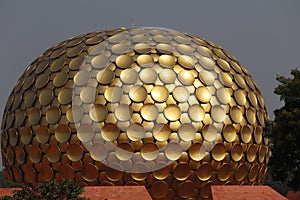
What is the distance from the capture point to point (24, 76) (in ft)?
63.2

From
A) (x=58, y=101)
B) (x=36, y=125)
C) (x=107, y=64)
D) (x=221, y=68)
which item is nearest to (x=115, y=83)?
(x=107, y=64)

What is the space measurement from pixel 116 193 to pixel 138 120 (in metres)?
2.60

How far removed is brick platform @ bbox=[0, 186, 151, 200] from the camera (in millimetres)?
13891

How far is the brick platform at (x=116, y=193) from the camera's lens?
13.9 metres

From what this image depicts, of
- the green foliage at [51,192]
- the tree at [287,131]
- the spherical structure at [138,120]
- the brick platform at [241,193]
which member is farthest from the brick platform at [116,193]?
the tree at [287,131]

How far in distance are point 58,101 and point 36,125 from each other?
1.20m

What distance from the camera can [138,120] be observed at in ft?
50.8

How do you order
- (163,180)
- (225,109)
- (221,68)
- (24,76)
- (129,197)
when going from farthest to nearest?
(24,76), (221,68), (225,109), (163,180), (129,197)

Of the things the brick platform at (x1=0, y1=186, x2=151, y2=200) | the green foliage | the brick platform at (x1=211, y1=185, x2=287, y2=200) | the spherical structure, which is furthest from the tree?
the green foliage

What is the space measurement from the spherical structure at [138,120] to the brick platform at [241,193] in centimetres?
120

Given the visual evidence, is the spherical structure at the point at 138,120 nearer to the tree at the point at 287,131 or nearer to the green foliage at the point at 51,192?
the tree at the point at 287,131

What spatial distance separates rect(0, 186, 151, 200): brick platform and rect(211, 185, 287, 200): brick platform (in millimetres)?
2180

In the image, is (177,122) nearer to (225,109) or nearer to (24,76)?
(225,109)

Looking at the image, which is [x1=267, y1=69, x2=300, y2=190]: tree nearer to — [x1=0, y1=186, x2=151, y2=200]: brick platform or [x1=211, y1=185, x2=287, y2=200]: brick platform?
[x1=211, y1=185, x2=287, y2=200]: brick platform
